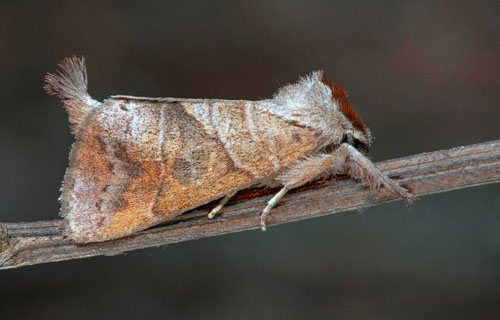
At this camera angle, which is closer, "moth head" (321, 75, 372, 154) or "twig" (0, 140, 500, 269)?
"twig" (0, 140, 500, 269)

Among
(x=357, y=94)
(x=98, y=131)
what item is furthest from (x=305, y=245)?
(x=98, y=131)

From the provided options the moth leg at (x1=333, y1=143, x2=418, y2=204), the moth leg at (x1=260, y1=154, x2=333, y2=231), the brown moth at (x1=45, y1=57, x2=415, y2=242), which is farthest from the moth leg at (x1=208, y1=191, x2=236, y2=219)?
the moth leg at (x1=333, y1=143, x2=418, y2=204)

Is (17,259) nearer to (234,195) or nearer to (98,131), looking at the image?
(98,131)

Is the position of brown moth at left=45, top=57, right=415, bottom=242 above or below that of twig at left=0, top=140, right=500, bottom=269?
above

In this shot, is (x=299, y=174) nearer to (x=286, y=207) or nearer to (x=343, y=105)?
(x=286, y=207)

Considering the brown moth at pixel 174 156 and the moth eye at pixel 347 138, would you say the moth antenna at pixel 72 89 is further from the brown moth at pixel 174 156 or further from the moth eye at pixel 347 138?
the moth eye at pixel 347 138

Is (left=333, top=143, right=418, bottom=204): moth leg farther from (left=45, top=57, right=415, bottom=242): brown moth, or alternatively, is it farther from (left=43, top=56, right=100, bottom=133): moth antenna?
(left=43, top=56, right=100, bottom=133): moth antenna

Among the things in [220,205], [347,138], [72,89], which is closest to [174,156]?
[220,205]
